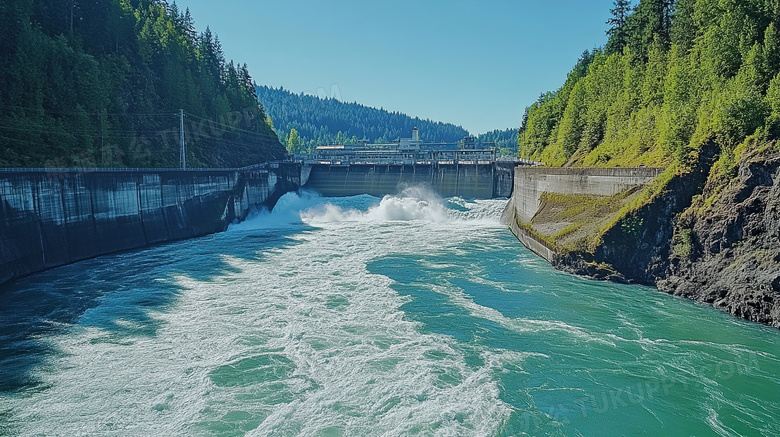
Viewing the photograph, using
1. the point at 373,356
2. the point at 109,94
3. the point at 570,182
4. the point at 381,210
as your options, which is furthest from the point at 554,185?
the point at 109,94

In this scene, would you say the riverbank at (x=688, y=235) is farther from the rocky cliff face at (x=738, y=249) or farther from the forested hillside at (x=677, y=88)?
the forested hillside at (x=677, y=88)

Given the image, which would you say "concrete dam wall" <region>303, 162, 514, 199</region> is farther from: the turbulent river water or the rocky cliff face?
the rocky cliff face

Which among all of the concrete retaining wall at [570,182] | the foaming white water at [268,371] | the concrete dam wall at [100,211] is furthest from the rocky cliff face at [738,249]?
the concrete dam wall at [100,211]

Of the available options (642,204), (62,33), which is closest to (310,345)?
(642,204)

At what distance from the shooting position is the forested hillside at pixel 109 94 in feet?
117

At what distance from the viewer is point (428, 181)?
6216 cm

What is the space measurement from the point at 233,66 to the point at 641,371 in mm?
82820

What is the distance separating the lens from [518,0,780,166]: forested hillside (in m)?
23.2

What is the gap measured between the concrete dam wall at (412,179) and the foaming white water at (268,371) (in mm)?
36754

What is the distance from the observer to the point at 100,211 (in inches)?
A: 1283

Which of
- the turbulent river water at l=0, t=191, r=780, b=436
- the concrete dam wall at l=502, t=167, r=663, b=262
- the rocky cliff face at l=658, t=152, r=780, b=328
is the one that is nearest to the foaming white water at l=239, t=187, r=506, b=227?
the concrete dam wall at l=502, t=167, r=663, b=262

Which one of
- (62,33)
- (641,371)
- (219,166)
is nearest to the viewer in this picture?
(641,371)

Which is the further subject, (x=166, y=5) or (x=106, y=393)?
(x=166, y=5)

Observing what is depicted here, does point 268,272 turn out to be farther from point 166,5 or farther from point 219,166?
point 166,5
